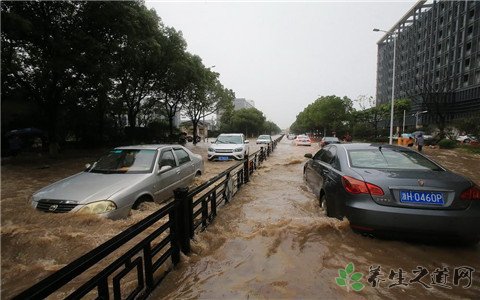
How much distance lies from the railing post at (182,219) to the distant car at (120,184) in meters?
1.34

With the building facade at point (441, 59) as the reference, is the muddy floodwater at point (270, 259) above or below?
below

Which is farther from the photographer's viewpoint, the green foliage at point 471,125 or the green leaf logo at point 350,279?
the green foliage at point 471,125

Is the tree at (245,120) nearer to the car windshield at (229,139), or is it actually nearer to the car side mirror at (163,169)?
the car windshield at (229,139)

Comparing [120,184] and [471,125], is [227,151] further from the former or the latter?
[471,125]

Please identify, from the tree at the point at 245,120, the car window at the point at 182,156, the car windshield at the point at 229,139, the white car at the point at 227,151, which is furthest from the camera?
the tree at the point at 245,120

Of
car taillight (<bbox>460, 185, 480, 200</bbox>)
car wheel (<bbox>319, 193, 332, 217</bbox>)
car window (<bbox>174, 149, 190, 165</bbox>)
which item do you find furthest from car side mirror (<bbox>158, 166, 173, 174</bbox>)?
car taillight (<bbox>460, 185, 480, 200</bbox>)

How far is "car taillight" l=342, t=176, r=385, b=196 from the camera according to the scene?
11.2 feet

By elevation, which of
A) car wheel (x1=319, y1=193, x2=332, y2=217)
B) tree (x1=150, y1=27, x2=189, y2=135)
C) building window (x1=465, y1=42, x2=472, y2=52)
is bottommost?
car wheel (x1=319, y1=193, x2=332, y2=217)

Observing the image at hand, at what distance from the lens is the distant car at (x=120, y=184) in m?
4.02

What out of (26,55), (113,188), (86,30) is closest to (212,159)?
(86,30)

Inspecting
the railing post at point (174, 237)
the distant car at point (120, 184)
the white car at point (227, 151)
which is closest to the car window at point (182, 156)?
the distant car at point (120, 184)

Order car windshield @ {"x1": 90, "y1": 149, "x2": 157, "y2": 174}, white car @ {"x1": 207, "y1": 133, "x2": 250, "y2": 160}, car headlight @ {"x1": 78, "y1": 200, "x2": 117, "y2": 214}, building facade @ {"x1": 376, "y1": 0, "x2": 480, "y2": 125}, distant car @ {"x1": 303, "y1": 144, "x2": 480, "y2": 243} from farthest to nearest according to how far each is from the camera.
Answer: building facade @ {"x1": 376, "y1": 0, "x2": 480, "y2": 125} → white car @ {"x1": 207, "y1": 133, "x2": 250, "y2": 160} → car windshield @ {"x1": 90, "y1": 149, "x2": 157, "y2": 174} → car headlight @ {"x1": 78, "y1": 200, "x2": 117, "y2": 214} → distant car @ {"x1": 303, "y1": 144, "x2": 480, "y2": 243}

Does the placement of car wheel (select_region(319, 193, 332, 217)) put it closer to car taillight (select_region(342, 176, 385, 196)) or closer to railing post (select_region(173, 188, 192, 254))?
car taillight (select_region(342, 176, 385, 196))

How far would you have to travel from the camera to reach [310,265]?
10.8 feet
